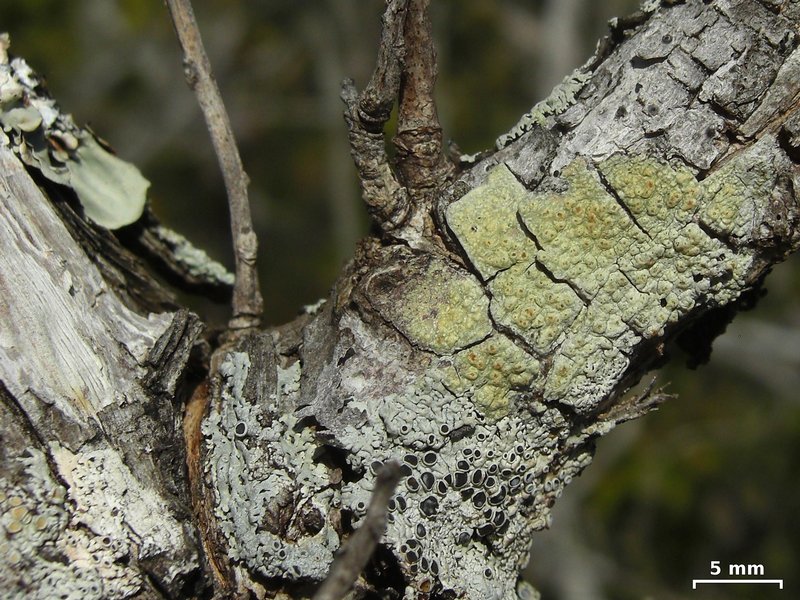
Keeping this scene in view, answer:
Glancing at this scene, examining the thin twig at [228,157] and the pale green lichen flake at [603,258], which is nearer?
the pale green lichen flake at [603,258]

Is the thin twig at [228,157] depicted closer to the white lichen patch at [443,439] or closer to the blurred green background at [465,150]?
the white lichen patch at [443,439]

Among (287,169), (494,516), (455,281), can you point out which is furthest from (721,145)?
(287,169)

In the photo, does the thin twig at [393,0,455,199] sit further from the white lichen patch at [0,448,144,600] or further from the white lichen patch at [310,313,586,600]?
the white lichen patch at [0,448,144,600]

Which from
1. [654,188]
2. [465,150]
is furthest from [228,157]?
[465,150]

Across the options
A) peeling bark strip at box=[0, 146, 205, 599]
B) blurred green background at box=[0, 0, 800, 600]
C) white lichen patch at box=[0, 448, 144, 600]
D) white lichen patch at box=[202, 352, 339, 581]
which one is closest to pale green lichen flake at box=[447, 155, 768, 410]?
white lichen patch at box=[202, 352, 339, 581]

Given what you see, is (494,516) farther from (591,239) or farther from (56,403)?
(56,403)

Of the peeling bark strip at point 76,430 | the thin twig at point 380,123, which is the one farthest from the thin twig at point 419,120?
the peeling bark strip at point 76,430
